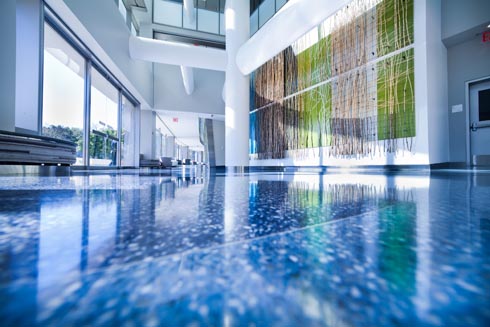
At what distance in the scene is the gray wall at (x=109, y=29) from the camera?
375 cm

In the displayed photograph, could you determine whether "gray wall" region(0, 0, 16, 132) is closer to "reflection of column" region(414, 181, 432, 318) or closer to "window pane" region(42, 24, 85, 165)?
"window pane" region(42, 24, 85, 165)

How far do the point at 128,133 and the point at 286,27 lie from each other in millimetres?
5870

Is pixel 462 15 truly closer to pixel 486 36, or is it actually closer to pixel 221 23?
pixel 486 36

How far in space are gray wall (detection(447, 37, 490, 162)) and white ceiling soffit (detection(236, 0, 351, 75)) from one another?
6.96ft

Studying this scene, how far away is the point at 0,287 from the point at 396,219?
1.43ft

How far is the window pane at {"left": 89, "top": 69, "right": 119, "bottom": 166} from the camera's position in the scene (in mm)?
4932

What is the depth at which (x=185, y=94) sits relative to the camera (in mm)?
8781

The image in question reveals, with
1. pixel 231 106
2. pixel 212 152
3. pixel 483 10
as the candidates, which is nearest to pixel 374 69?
pixel 483 10

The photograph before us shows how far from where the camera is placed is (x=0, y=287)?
6.3 inches

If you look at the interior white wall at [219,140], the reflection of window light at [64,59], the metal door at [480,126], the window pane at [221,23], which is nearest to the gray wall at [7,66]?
the reflection of window light at [64,59]

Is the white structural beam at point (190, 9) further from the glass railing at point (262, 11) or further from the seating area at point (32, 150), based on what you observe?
the seating area at point (32, 150)

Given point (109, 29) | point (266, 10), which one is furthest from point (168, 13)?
point (109, 29)

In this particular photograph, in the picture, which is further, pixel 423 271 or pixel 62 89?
pixel 62 89

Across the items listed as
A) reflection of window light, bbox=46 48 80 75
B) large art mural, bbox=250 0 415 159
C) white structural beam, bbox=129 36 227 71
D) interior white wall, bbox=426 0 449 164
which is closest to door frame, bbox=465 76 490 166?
interior white wall, bbox=426 0 449 164
